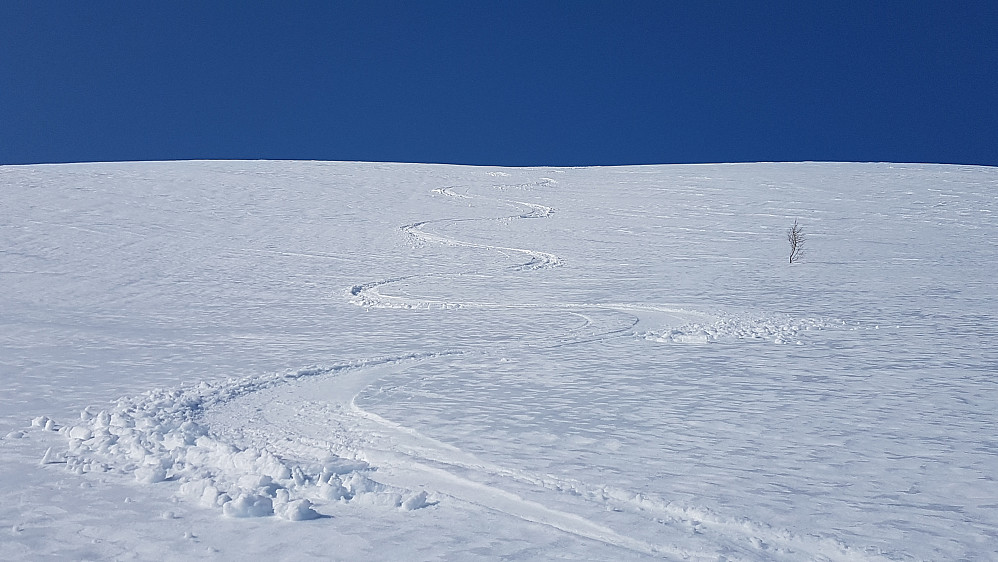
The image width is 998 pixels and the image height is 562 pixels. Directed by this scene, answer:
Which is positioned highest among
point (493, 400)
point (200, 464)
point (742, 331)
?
point (742, 331)

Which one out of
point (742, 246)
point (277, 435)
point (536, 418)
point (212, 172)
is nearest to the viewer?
point (277, 435)

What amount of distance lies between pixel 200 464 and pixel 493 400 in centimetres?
244

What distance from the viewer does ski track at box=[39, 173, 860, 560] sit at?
392cm

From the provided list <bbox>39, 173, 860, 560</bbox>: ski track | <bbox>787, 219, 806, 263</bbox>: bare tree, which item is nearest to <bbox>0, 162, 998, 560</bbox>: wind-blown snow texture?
<bbox>39, 173, 860, 560</bbox>: ski track

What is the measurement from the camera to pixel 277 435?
17.8 ft

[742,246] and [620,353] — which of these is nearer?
[620,353]

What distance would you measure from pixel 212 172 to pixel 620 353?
93.0 feet

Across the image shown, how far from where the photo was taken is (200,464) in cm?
477

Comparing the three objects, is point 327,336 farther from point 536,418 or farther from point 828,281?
point 828,281

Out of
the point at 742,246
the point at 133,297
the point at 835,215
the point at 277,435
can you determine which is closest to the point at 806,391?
the point at 277,435

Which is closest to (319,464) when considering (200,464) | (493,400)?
(200,464)

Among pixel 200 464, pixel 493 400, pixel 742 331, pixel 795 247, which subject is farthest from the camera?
pixel 795 247

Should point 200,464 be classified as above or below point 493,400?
below

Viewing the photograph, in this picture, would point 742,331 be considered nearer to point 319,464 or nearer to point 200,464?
point 319,464
